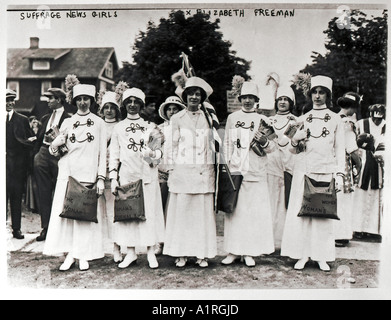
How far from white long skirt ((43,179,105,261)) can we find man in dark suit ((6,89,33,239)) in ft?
1.66

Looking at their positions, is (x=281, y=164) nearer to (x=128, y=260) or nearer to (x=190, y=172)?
(x=190, y=172)

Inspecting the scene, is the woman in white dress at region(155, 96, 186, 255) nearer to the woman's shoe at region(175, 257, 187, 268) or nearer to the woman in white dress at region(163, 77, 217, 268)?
the woman in white dress at region(163, 77, 217, 268)

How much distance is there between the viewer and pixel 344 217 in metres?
5.38

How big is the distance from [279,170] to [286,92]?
2.86ft

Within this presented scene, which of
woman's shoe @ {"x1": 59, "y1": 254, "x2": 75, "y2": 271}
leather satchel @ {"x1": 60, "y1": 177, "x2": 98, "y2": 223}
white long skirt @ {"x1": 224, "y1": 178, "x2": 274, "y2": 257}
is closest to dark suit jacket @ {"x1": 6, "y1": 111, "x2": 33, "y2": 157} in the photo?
leather satchel @ {"x1": 60, "y1": 177, "x2": 98, "y2": 223}

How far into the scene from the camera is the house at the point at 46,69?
17.3 feet

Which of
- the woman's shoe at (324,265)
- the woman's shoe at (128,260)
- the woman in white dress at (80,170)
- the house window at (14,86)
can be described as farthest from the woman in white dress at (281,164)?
the house window at (14,86)

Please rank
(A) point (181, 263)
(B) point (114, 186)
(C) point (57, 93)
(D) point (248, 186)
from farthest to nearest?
(C) point (57, 93) → (A) point (181, 263) → (D) point (248, 186) → (B) point (114, 186)

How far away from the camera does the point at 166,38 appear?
5293 mm

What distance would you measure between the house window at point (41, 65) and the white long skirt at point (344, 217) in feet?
11.7

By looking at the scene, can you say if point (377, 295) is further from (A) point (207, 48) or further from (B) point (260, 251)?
(A) point (207, 48)

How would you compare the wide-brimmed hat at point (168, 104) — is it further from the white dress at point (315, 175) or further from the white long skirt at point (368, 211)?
the white long skirt at point (368, 211)

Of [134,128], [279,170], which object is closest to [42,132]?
[134,128]

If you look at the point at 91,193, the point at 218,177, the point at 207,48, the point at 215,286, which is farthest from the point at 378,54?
the point at 91,193
